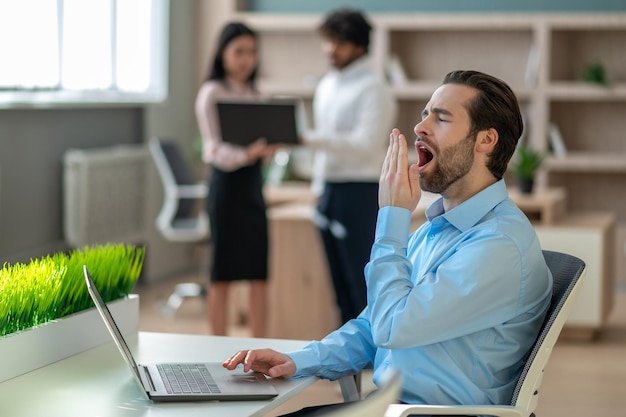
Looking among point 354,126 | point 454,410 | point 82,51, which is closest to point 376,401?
point 454,410

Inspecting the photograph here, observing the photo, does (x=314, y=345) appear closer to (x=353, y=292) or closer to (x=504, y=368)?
(x=504, y=368)

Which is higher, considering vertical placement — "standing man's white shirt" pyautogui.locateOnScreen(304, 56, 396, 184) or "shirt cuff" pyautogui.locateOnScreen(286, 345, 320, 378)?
"standing man's white shirt" pyautogui.locateOnScreen(304, 56, 396, 184)

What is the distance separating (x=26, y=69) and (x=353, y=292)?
2157mm

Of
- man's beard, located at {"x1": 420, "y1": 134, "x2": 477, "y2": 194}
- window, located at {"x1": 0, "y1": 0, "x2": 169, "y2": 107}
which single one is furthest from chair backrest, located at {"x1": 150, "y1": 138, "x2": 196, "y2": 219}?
man's beard, located at {"x1": 420, "y1": 134, "x2": 477, "y2": 194}

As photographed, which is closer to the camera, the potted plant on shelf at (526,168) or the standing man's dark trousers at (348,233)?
the standing man's dark trousers at (348,233)

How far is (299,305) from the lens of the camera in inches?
198

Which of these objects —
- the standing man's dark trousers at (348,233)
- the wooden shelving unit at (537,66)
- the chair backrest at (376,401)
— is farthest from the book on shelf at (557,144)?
the chair backrest at (376,401)

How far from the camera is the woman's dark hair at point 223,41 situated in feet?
14.6

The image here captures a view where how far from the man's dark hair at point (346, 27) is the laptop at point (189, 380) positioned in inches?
98.5

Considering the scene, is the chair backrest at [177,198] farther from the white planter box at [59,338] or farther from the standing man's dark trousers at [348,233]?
the white planter box at [59,338]

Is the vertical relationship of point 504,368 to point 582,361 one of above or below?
above

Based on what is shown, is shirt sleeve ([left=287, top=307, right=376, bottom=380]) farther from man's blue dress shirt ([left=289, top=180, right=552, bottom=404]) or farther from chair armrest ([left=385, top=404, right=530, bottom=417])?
chair armrest ([left=385, top=404, right=530, bottom=417])

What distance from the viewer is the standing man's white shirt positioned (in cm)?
432

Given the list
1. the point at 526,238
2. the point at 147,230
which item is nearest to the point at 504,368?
the point at 526,238
